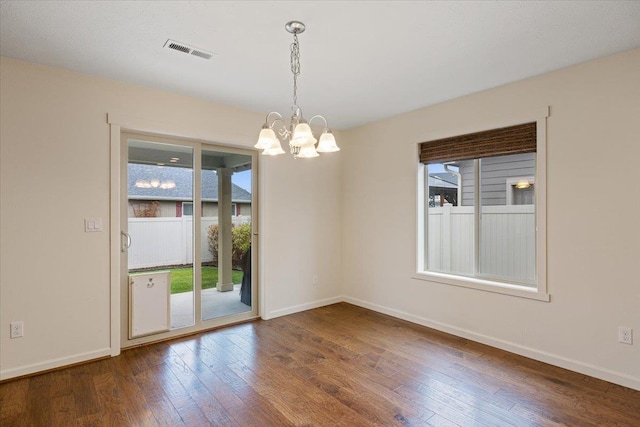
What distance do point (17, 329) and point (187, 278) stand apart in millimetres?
1469

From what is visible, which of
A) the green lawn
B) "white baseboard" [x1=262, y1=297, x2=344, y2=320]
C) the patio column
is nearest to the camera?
the green lawn

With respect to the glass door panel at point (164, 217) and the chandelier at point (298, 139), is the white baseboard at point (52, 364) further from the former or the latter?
the chandelier at point (298, 139)

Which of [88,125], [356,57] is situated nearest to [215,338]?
[88,125]

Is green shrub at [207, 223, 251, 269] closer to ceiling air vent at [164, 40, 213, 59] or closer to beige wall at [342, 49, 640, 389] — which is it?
ceiling air vent at [164, 40, 213, 59]

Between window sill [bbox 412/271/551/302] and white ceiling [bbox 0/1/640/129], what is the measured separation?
79.7 inches

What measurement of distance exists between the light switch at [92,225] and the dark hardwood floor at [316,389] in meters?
1.23

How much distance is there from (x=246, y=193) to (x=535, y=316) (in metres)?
3.43

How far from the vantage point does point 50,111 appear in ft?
9.66

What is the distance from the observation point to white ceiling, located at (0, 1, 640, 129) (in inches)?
84.0

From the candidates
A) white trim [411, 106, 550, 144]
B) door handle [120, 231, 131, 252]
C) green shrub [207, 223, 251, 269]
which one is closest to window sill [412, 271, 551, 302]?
white trim [411, 106, 550, 144]

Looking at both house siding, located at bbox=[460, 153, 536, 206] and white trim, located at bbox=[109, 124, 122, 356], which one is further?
house siding, located at bbox=[460, 153, 536, 206]

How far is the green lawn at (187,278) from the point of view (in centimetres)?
376

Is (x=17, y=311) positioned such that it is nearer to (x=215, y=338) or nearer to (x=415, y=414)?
(x=215, y=338)

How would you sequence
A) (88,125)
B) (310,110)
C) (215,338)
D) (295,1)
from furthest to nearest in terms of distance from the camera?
1. (310,110)
2. (215,338)
3. (88,125)
4. (295,1)
